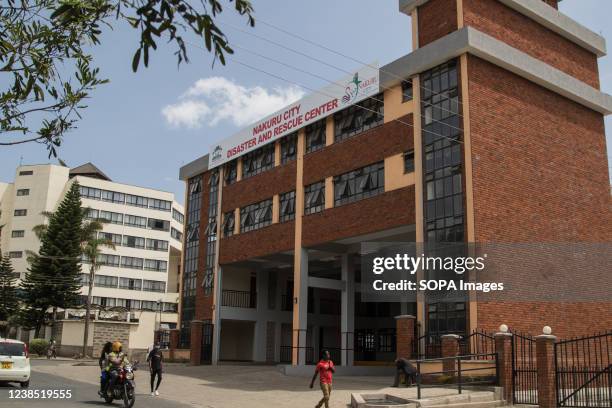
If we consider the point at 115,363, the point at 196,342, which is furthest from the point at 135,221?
the point at 115,363

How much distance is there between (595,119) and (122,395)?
22.5m

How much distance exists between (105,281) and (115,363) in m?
64.3

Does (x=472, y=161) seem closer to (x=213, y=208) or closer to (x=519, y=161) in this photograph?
(x=519, y=161)

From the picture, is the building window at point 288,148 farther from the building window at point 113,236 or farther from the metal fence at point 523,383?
the building window at point 113,236

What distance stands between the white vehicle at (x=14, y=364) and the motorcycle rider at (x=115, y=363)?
16.9 ft

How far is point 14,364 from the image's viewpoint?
18875 millimetres

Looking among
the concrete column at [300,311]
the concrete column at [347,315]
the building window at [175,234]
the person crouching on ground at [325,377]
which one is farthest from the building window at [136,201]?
the person crouching on ground at [325,377]

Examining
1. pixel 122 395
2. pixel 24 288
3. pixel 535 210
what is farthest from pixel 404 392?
pixel 24 288

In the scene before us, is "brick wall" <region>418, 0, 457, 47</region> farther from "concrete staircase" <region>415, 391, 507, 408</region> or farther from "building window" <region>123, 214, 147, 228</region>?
"building window" <region>123, 214, 147, 228</region>

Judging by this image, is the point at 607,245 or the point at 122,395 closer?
the point at 122,395

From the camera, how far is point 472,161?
2233 cm

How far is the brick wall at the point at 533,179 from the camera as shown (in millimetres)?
22328

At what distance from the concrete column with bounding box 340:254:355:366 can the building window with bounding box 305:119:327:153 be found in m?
5.43

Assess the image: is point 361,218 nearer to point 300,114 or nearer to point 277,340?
point 300,114
